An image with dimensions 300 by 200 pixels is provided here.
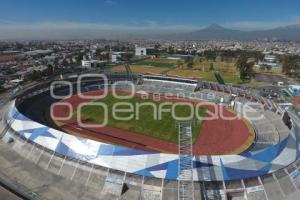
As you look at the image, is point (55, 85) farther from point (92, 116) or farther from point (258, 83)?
point (258, 83)

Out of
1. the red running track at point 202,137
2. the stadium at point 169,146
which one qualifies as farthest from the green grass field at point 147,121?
the red running track at point 202,137

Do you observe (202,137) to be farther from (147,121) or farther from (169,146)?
(147,121)

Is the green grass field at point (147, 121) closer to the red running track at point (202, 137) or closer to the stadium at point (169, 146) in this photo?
the stadium at point (169, 146)

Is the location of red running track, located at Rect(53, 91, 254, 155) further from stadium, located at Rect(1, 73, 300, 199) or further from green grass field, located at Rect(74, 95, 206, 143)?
green grass field, located at Rect(74, 95, 206, 143)

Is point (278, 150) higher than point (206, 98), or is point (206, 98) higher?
point (278, 150)

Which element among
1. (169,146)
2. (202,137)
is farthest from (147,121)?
(202,137)

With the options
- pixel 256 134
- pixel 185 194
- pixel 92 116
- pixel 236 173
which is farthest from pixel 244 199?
pixel 92 116

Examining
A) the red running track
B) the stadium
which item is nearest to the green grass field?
the stadium
